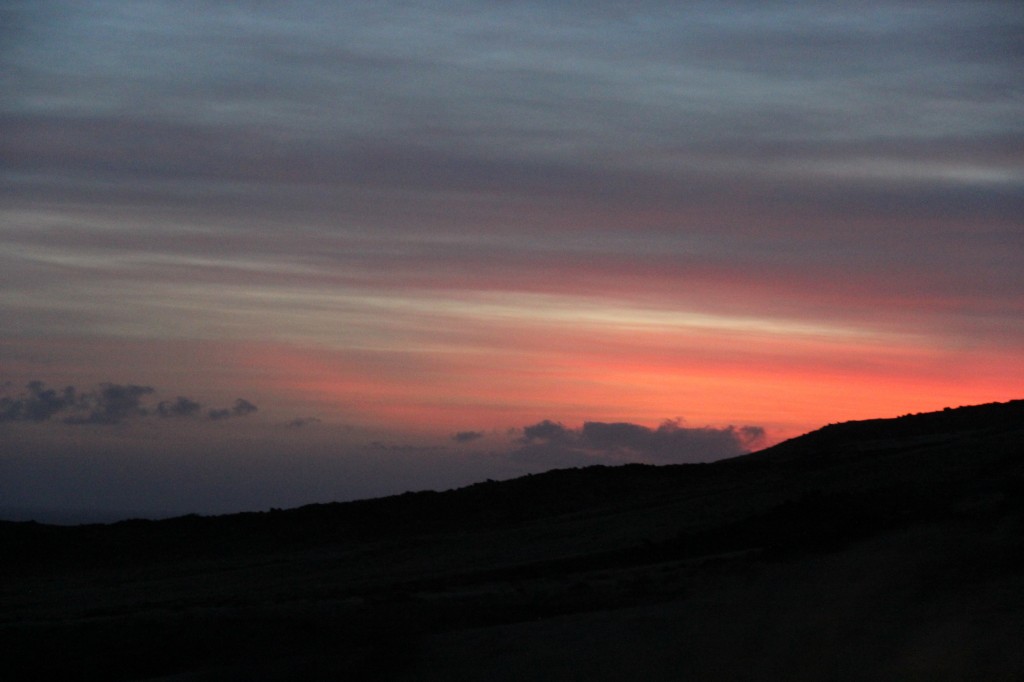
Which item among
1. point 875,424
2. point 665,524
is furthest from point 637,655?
point 875,424

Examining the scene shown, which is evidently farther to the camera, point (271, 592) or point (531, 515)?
point (531, 515)

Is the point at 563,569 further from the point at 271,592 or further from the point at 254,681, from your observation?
the point at 254,681

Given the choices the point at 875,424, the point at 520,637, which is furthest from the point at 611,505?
the point at 520,637

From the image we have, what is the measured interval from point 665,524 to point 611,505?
20.9 feet

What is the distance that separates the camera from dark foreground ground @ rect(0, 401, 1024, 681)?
14008 mm

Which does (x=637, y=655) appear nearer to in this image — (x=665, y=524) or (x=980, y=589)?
(x=980, y=589)

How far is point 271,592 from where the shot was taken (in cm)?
2448

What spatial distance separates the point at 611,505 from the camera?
34875 mm

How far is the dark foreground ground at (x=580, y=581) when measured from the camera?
1401cm

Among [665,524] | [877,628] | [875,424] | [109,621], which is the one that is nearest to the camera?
[877,628]

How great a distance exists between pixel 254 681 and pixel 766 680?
22.0ft

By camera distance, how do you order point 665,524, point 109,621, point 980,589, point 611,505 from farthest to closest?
point 611,505 < point 665,524 < point 109,621 < point 980,589

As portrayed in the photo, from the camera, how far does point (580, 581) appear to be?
21.6 meters

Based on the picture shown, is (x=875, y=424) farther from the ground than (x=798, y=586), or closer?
farther from the ground
